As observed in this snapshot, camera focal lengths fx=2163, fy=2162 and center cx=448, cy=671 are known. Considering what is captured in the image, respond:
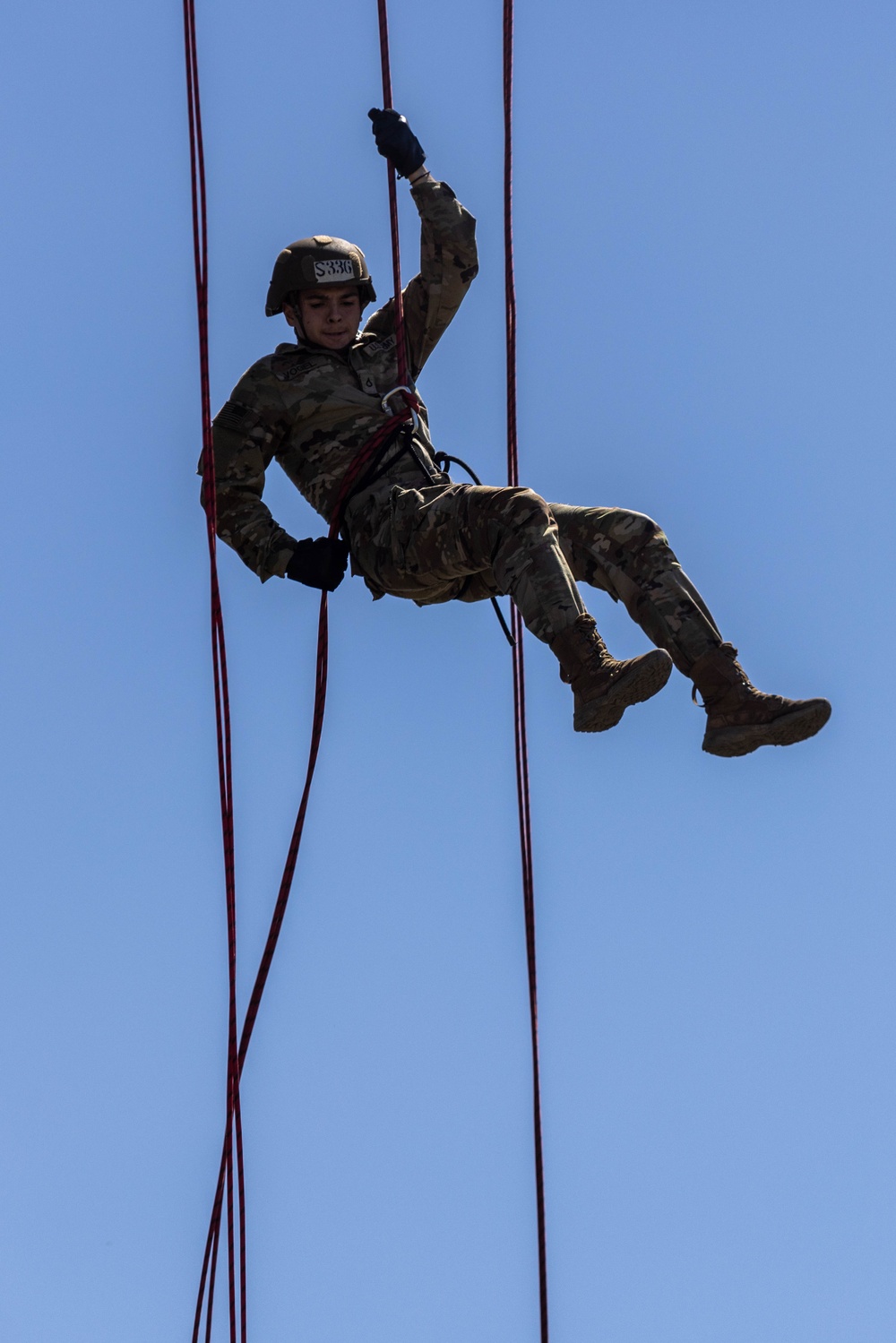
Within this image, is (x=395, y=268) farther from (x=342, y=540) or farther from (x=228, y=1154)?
(x=228, y=1154)

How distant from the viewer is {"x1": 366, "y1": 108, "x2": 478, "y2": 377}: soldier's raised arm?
9.56 metres

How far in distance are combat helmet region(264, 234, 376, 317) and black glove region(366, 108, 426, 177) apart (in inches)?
23.0

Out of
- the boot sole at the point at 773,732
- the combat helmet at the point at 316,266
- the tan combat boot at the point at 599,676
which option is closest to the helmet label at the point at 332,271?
the combat helmet at the point at 316,266

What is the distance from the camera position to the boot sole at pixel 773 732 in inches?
333

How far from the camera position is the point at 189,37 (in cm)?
877

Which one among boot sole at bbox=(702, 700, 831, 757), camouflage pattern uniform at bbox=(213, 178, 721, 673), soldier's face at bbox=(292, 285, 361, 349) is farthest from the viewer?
soldier's face at bbox=(292, 285, 361, 349)

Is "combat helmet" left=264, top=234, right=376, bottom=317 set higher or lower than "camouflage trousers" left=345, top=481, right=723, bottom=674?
higher

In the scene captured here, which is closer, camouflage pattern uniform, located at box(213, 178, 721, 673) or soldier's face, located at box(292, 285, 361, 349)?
camouflage pattern uniform, located at box(213, 178, 721, 673)

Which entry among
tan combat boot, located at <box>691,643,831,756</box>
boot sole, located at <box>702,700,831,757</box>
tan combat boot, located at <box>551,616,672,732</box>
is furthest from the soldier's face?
boot sole, located at <box>702,700,831,757</box>

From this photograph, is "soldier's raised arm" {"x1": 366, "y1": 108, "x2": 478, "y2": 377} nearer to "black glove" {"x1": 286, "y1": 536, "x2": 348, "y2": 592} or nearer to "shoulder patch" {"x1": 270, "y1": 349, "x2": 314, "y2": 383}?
"shoulder patch" {"x1": 270, "y1": 349, "x2": 314, "y2": 383}

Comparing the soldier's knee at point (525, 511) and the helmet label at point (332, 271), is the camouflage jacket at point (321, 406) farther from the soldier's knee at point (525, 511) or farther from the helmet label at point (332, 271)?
the soldier's knee at point (525, 511)

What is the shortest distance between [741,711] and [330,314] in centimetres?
289

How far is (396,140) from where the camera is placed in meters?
9.52

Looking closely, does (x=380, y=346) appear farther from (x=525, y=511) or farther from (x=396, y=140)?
(x=525, y=511)
